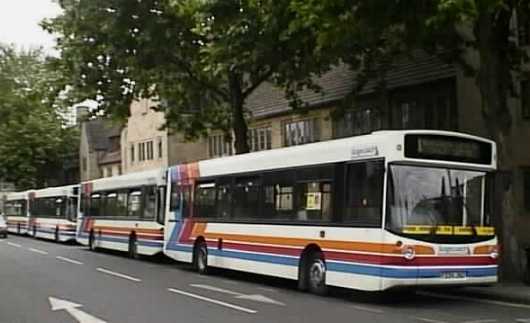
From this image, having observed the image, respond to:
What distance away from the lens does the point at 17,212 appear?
5744 cm

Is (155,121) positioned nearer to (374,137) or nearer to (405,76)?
(405,76)

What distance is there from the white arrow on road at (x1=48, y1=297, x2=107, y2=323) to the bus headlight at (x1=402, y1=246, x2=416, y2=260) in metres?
5.07

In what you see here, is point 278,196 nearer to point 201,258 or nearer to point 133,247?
point 201,258

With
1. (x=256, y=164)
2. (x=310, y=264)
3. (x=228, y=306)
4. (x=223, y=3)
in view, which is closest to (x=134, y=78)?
(x=223, y=3)

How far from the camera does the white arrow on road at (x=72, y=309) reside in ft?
45.7

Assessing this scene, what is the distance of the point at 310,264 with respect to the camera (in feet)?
59.3

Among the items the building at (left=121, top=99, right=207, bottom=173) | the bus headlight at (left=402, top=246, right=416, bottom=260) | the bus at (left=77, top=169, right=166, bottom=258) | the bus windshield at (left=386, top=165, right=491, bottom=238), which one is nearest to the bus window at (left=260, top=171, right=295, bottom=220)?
the bus windshield at (left=386, top=165, right=491, bottom=238)

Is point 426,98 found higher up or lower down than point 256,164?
higher up

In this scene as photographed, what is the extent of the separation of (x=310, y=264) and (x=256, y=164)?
10.2 feet

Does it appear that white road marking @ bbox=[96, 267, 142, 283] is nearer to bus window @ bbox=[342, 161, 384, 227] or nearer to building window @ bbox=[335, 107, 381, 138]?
bus window @ bbox=[342, 161, 384, 227]

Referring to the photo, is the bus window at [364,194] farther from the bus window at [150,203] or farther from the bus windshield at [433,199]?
the bus window at [150,203]

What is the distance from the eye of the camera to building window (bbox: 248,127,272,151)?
1693 inches

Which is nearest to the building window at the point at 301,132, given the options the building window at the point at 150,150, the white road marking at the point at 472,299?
the white road marking at the point at 472,299

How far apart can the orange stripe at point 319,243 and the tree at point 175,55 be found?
424 cm
